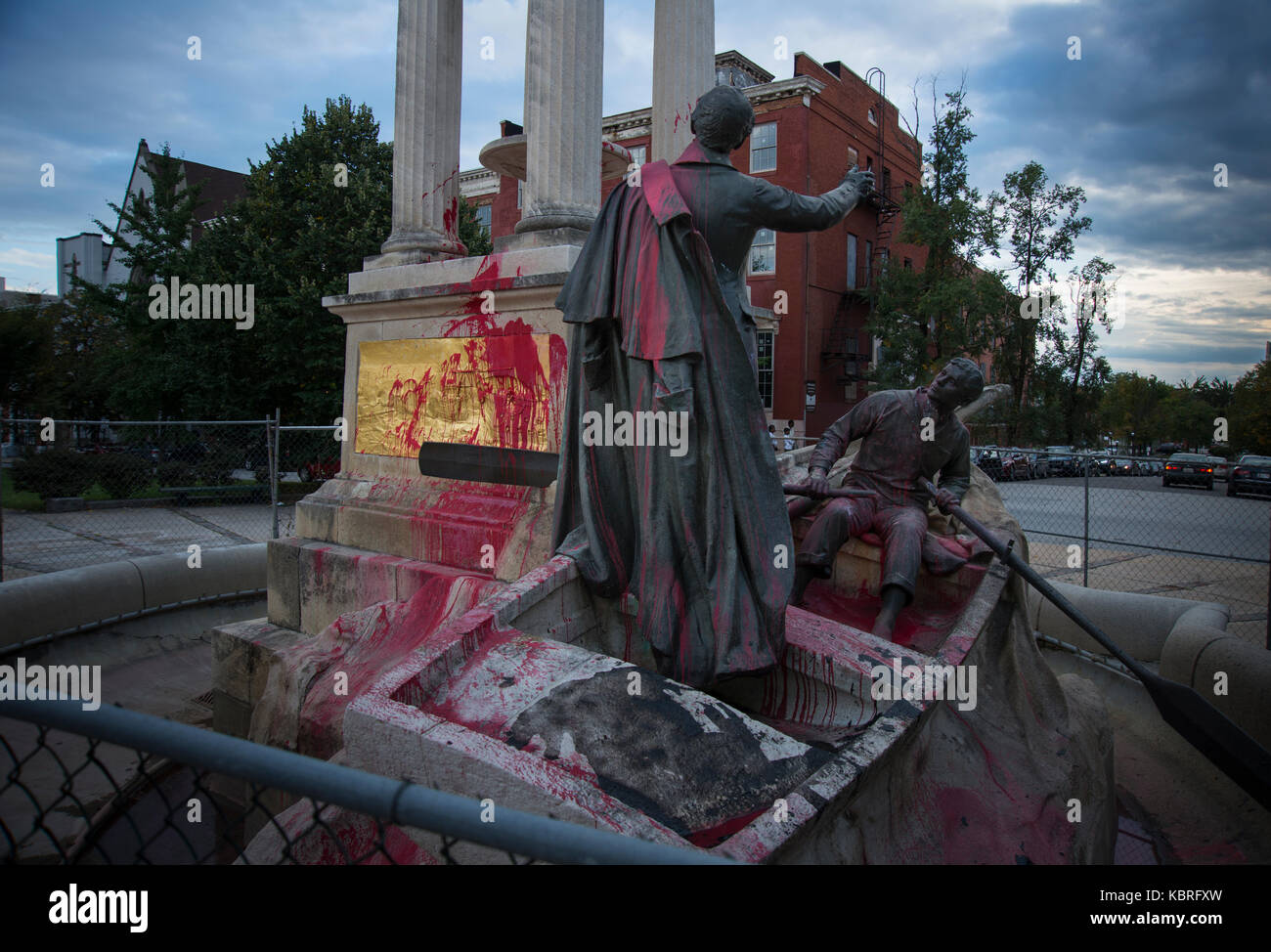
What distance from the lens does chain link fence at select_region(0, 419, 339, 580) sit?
447 inches

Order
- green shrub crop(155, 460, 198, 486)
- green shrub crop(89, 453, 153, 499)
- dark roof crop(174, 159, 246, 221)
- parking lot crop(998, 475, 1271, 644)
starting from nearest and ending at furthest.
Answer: parking lot crop(998, 475, 1271, 644) → green shrub crop(155, 460, 198, 486) → green shrub crop(89, 453, 153, 499) → dark roof crop(174, 159, 246, 221)

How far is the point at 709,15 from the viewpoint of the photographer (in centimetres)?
611

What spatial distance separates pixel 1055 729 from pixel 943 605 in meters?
0.81

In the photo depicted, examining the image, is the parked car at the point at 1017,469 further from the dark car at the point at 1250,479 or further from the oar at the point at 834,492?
the oar at the point at 834,492

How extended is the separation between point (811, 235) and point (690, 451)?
92.6 ft

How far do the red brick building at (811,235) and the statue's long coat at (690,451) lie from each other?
77.6 ft

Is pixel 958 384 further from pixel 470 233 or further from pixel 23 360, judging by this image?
pixel 23 360

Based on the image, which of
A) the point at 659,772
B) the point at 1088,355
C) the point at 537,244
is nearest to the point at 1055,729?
the point at 659,772

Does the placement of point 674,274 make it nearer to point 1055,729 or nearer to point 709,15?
point 1055,729

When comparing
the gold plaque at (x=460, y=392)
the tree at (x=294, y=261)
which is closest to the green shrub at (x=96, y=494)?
the tree at (x=294, y=261)

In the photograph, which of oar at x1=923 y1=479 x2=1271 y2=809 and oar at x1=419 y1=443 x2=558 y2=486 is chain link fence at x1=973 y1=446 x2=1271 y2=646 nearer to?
oar at x1=923 y1=479 x2=1271 y2=809

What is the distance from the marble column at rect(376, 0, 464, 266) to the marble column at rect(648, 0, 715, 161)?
1783mm

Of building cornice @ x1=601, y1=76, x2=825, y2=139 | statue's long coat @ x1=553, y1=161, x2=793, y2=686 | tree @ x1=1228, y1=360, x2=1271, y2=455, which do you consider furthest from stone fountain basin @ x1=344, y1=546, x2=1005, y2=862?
building cornice @ x1=601, y1=76, x2=825, y2=139
